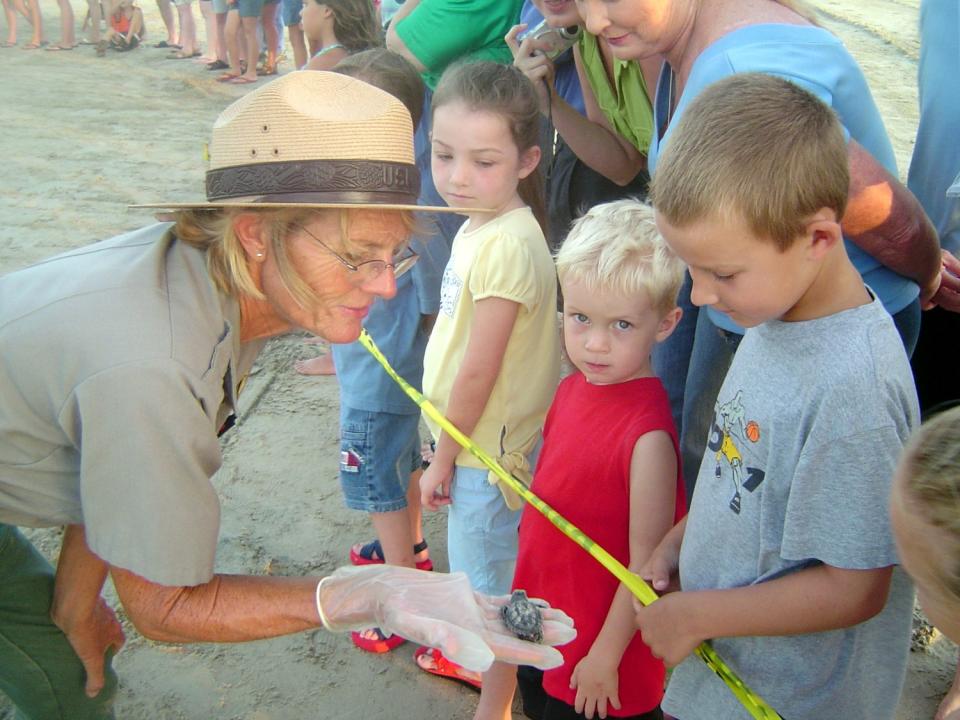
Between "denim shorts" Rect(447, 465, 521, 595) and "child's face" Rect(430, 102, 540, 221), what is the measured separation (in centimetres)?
75

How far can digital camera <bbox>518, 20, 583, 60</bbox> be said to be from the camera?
2676 millimetres

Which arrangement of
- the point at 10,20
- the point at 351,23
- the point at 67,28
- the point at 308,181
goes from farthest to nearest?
the point at 10,20 < the point at 67,28 < the point at 351,23 < the point at 308,181

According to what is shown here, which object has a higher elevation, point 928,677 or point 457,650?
point 457,650

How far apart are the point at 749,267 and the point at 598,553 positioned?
72 cm

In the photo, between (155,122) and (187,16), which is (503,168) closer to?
(155,122)

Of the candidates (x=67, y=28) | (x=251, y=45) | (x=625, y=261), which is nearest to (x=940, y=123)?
(x=625, y=261)

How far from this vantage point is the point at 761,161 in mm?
1385

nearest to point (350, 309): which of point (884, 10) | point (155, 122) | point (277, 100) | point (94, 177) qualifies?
point (277, 100)

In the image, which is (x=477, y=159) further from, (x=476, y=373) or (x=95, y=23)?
(x=95, y=23)

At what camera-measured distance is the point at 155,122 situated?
909 cm

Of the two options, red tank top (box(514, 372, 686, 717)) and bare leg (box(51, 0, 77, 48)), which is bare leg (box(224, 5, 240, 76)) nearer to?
bare leg (box(51, 0, 77, 48))

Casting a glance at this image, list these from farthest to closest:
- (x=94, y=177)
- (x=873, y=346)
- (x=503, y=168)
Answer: (x=94, y=177) → (x=503, y=168) → (x=873, y=346)

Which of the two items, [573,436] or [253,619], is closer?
[253,619]

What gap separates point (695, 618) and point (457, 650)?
17.3 inches
